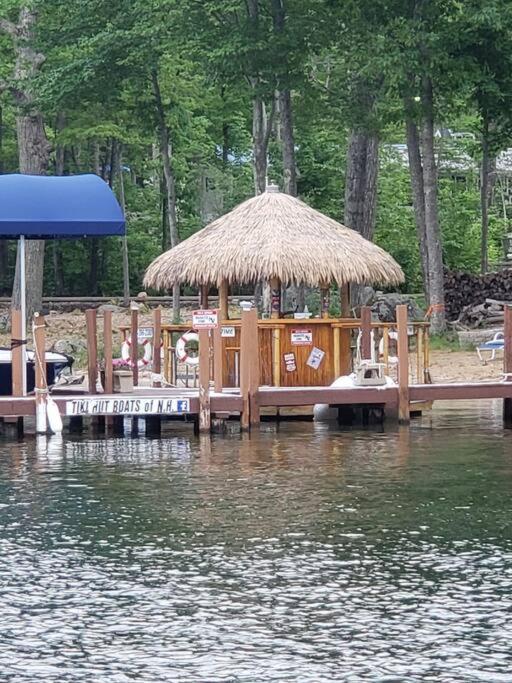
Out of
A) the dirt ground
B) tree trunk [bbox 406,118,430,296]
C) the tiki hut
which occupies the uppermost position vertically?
tree trunk [bbox 406,118,430,296]

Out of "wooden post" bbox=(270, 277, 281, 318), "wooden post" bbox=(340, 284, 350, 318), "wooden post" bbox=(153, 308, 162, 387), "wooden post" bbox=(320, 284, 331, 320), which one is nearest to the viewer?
"wooden post" bbox=(270, 277, 281, 318)

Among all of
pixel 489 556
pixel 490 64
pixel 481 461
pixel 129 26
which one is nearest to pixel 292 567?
pixel 489 556

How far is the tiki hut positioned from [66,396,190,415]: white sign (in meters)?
2.71

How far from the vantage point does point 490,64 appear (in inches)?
1235

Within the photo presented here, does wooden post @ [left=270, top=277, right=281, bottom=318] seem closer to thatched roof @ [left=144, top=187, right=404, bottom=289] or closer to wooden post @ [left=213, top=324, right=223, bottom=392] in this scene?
thatched roof @ [left=144, top=187, right=404, bottom=289]

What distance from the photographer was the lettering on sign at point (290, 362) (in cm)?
2141

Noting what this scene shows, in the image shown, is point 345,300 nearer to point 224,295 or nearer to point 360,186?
point 224,295

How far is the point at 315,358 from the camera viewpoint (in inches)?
846

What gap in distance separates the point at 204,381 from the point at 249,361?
2.22 feet

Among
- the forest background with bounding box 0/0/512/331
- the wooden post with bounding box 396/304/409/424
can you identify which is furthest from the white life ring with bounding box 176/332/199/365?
the forest background with bounding box 0/0/512/331

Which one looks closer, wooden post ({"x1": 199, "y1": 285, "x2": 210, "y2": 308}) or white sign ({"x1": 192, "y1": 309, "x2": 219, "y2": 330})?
white sign ({"x1": 192, "y1": 309, "x2": 219, "y2": 330})

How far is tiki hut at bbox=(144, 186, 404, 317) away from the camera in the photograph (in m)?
21.8

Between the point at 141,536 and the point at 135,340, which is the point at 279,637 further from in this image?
the point at 135,340

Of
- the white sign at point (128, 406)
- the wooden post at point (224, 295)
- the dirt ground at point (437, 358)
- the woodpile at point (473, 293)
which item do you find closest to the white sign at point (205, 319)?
the white sign at point (128, 406)
